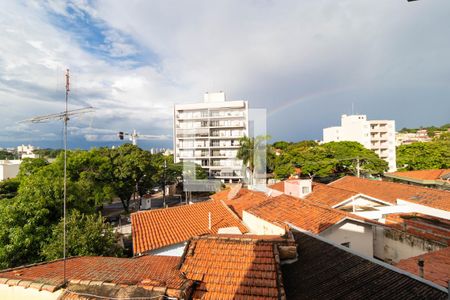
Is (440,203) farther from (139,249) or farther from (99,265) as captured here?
(99,265)

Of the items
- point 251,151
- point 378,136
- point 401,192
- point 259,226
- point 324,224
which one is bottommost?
point 259,226

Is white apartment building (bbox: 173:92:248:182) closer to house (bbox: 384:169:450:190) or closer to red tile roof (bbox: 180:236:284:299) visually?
house (bbox: 384:169:450:190)

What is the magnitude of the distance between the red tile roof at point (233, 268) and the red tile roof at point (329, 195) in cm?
1097

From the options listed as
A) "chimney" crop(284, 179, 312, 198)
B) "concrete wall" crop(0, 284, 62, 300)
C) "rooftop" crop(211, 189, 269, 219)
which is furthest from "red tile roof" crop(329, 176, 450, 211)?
"concrete wall" crop(0, 284, 62, 300)

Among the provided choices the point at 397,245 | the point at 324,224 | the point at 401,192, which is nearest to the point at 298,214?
the point at 324,224

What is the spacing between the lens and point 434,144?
42844 millimetres

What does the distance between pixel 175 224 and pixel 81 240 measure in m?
4.45

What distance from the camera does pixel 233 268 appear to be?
5672 mm

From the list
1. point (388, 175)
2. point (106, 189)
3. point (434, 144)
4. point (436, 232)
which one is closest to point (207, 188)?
point (106, 189)

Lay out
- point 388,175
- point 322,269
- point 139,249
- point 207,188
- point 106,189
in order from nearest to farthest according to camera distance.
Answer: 1. point 322,269
2. point 139,249
3. point 106,189
4. point 388,175
5. point 207,188

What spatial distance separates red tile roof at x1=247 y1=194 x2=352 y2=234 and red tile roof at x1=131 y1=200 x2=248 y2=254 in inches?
69.6

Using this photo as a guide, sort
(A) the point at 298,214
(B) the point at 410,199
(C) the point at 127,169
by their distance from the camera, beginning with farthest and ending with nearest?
(C) the point at 127,169 → (B) the point at 410,199 → (A) the point at 298,214

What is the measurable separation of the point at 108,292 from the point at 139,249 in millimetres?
6893

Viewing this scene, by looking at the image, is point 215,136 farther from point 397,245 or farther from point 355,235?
point 397,245
